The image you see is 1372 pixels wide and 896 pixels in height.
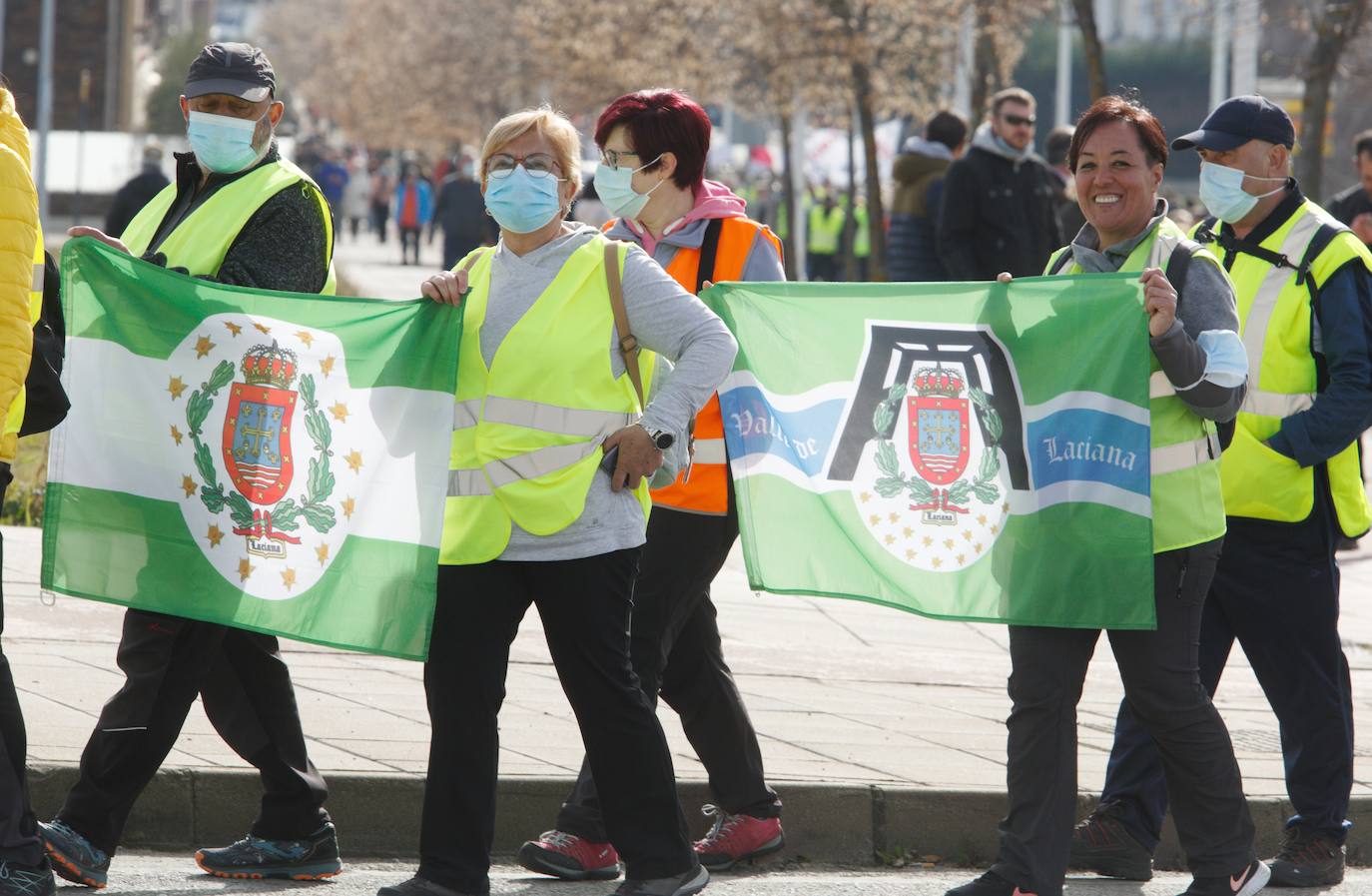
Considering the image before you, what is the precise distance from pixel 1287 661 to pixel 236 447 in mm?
2862

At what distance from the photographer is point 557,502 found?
4.79m

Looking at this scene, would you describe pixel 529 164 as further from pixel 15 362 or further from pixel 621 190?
pixel 15 362

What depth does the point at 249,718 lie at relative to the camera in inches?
210

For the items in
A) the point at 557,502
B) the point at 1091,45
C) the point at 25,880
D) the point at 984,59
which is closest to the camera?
the point at 25,880

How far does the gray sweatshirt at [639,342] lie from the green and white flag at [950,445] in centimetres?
71

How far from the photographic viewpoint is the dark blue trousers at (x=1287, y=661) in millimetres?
5738

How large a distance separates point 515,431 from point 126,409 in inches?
41.8

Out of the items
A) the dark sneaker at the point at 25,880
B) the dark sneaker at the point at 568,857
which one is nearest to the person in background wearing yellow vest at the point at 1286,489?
the dark sneaker at the point at 568,857

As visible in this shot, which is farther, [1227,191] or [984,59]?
[984,59]

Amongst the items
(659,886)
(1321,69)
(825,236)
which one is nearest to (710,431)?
(659,886)

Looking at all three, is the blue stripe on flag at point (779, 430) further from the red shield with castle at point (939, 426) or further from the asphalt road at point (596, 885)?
the asphalt road at point (596, 885)

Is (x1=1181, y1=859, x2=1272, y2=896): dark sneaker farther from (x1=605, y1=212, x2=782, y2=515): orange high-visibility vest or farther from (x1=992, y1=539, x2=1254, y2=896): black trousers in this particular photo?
(x1=605, y1=212, x2=782, y2=515): orange high-visibility vest

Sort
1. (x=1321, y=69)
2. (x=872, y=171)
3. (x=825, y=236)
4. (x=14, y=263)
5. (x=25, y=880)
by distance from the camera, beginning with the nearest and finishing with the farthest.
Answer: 1. (x=14, y=263)
2. (x=25, y=880)
3. (x=1321, y=69)
4. (x=872, y=171)
5. (x=825, y=236)

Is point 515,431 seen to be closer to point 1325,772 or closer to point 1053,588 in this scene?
point 1053,588
